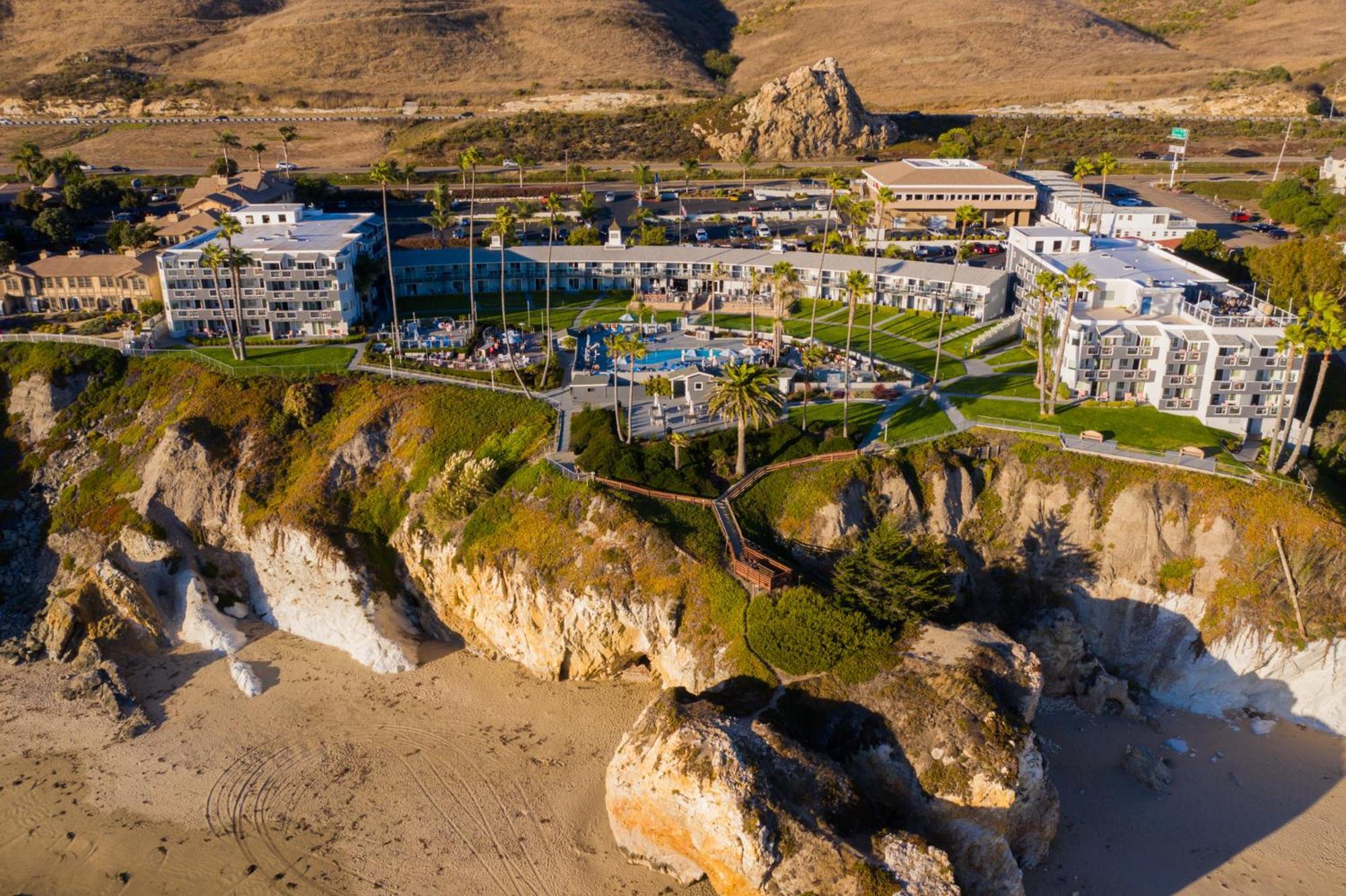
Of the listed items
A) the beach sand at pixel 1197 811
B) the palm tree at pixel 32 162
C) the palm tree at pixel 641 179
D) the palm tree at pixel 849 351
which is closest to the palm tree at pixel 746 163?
the palm tree at pixel 641 179

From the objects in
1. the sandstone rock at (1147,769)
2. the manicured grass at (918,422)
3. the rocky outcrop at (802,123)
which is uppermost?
the rocky outcrop at (802,123)

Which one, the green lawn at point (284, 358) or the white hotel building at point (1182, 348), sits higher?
the white hotel building at point (1182, 348)

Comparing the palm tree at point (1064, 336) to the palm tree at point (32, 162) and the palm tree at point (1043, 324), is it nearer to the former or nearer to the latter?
the palm tree at point (1043, 324)

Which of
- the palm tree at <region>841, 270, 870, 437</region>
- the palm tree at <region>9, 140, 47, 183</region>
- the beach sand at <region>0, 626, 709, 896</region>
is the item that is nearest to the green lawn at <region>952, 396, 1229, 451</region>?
the palm tree at <region>841, 270, 870, 437</region>

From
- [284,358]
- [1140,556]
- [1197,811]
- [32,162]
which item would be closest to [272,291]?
[284,358]

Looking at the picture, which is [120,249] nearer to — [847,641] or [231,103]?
[847,641]

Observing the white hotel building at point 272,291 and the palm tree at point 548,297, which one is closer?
the palm tree at point 548,297

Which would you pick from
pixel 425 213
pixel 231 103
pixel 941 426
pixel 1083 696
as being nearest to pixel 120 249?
pixel 425 213
